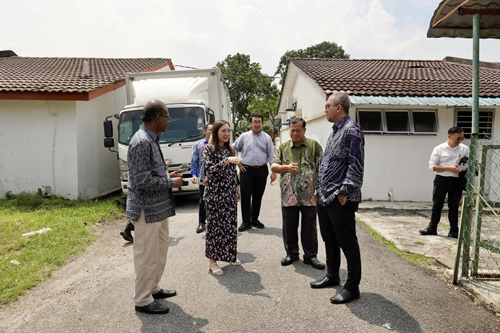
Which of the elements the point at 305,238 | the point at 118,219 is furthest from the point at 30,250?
the point at 305,238

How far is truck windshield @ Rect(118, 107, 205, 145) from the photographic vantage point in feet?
28.4

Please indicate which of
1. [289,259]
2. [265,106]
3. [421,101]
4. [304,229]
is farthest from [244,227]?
[265,106]

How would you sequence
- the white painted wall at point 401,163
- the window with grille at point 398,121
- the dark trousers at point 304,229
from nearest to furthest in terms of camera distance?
the dark trousers at point 304,229 → the white painted wall at point 401,163 → the window with grille at point 398,121

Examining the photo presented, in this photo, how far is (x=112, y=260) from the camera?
5070 mm

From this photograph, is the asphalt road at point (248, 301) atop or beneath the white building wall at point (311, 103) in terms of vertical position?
beneath

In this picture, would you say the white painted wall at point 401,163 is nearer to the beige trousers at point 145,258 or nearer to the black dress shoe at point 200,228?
the black dress shoe at point 200,228

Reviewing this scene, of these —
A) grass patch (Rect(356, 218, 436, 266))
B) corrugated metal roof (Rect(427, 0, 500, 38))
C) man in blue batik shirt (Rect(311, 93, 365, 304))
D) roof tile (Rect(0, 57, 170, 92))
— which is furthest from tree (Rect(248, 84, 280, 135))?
man in blue batik shirt (Rect(311, 93, 365, 304))

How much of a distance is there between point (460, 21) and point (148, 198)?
14.1ft

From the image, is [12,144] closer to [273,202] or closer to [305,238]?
[273,202]

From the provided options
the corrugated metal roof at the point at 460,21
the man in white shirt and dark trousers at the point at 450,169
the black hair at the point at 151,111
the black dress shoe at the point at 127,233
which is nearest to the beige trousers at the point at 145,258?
the black hair at the point at 151,111

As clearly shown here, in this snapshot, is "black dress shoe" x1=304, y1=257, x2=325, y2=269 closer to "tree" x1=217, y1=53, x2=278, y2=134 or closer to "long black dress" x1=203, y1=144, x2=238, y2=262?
"long black dress" x1=203, y1=144, x2=238, y2=262

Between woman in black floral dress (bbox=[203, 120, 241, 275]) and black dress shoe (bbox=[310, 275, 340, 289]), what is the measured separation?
1.02 metres

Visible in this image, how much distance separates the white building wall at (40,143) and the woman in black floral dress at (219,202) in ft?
22.1

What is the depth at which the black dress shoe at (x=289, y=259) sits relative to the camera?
4.58 meters
